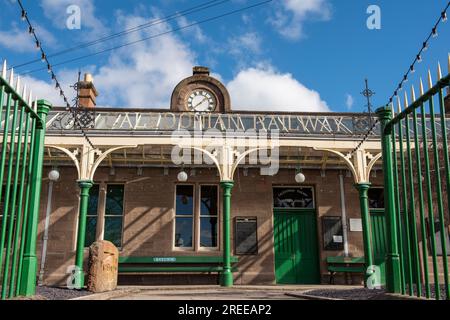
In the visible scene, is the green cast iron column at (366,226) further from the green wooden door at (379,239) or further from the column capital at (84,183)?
the column capital at (84,183)

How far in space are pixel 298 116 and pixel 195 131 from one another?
14.7 ft

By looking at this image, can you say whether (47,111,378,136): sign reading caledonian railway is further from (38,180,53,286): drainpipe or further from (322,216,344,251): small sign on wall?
(322,216,344,251): small sign on wall

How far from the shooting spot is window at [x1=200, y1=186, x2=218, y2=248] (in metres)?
13.9

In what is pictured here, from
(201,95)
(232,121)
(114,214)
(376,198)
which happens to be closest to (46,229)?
(114,214)

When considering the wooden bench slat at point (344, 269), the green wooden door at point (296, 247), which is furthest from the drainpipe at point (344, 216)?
the green wooden door at point (296, 247)

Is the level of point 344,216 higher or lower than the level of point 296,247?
higher

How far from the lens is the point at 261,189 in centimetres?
1414

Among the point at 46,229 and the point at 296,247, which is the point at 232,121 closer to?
the point at 296,247

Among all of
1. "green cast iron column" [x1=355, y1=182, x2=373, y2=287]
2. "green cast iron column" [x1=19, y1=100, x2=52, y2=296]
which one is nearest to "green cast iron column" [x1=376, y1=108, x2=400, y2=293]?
"green cast iron column" [x1=19, y1=100, x2=52, y2=296]

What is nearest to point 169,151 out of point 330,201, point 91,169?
point 91,169

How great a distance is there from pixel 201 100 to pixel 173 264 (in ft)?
26.6

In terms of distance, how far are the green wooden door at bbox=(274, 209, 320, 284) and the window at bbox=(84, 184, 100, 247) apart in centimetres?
574

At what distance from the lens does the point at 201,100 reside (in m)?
18.9

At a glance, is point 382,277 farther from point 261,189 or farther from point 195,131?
point 195,131
